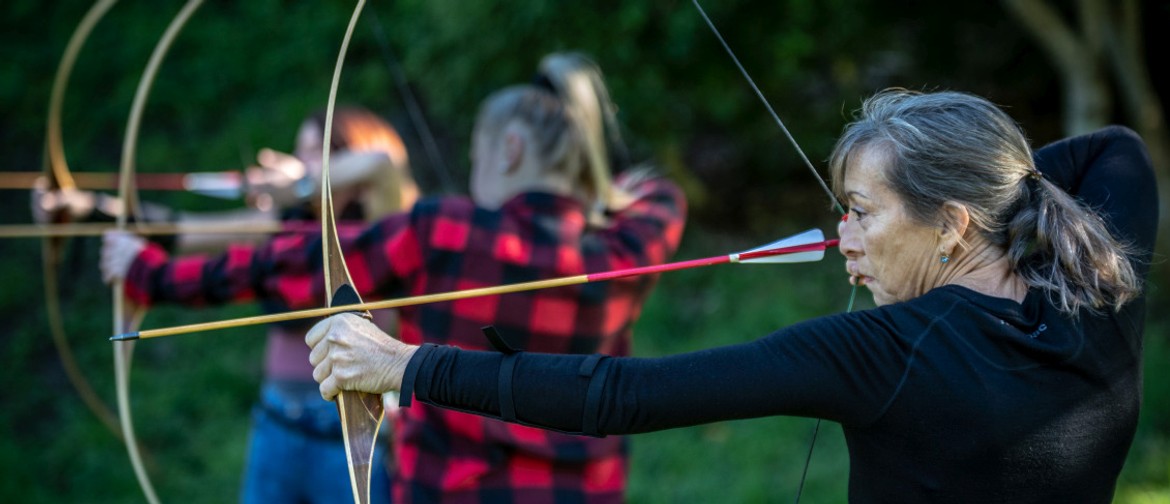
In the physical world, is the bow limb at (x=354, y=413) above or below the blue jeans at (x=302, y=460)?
above

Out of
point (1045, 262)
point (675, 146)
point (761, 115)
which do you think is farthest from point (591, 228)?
point (761, 115)

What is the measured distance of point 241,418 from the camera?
4508 mm

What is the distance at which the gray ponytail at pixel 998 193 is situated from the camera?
1.14 meters

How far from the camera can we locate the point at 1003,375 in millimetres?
1071

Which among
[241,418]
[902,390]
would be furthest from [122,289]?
[241,418]

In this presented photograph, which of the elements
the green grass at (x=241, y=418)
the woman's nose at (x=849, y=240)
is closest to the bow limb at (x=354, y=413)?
the woman's nose at (x=849, y=240)

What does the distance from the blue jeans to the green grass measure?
1.48 meters

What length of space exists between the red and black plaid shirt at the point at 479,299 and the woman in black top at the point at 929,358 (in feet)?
1.94

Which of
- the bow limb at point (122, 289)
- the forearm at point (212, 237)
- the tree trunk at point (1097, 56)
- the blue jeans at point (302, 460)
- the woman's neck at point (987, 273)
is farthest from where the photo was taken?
the tree trunk at point (1097, 56)

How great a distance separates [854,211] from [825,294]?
3703mm

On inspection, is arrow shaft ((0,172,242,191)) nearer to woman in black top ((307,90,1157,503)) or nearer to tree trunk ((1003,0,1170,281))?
woman in black top ((307,90,1157,503))

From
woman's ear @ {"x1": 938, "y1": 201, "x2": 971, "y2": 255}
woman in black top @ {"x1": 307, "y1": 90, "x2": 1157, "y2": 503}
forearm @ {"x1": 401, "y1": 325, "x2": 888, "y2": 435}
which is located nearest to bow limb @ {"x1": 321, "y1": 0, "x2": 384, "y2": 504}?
woman in black top @ {"x1": 307, "y1": 90, "x2": 1157, "y2": 503}

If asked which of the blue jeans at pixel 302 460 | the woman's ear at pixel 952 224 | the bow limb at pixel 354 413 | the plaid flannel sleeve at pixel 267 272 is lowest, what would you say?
the blue jeans at pixel 302 460

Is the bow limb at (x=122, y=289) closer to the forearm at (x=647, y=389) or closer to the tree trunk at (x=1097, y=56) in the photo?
the forearm at (x=647, y=389)
